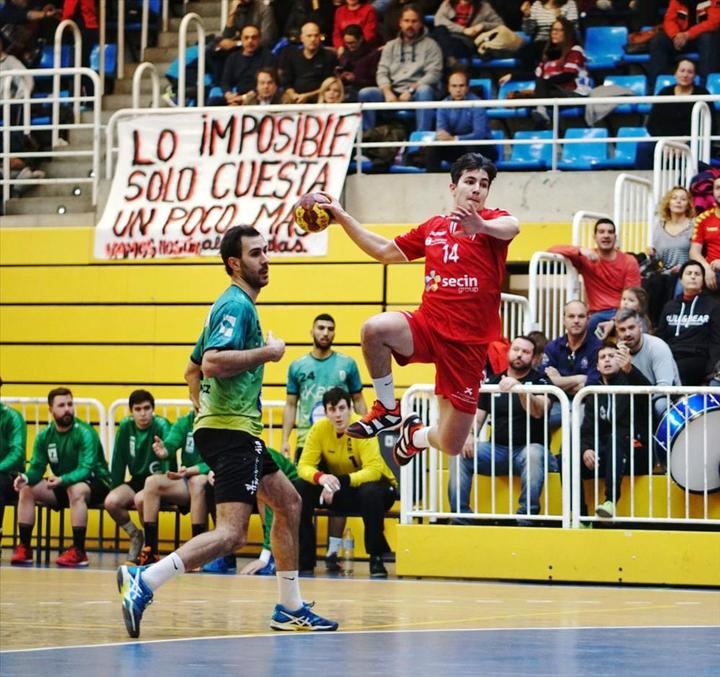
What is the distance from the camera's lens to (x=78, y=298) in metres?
18.2

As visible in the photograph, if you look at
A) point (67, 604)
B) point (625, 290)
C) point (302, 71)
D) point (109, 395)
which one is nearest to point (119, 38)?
point (302, 71)

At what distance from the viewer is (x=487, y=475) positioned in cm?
1418

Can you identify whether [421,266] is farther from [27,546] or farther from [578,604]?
[578,604]

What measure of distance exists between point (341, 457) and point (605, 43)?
6.68m

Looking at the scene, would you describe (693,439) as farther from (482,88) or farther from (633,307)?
(482,88)

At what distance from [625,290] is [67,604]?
5.55m

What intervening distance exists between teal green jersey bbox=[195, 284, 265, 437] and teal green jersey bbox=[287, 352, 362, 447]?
5.61m

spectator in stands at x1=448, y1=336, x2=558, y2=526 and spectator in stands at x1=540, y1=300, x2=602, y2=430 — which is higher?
spectator in stands at x1=540, y1=300, x2=602, y2=430

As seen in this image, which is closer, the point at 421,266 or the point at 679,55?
the point at 421,266

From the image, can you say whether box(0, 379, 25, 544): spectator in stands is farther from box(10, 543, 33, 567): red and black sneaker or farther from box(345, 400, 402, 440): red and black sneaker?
box(345, 400, 402, 440): red and black sneaker

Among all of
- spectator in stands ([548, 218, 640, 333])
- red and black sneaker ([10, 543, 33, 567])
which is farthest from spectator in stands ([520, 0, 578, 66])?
red and black sneaker ([10, 543, 33, 567])

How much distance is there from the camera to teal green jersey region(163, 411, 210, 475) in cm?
1539

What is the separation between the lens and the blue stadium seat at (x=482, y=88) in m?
18.8

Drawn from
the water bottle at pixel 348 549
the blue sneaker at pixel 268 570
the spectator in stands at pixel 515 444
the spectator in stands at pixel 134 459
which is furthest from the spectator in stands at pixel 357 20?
the blue sneaker at pixel 268 570
